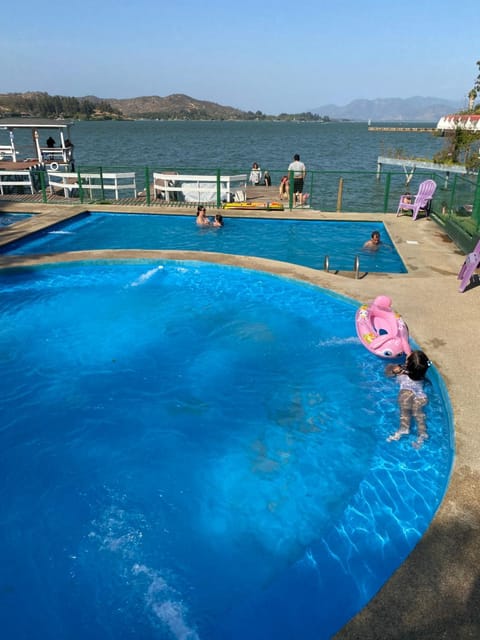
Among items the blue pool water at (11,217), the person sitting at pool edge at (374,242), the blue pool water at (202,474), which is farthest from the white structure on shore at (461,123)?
the blue pool water at (11,217)

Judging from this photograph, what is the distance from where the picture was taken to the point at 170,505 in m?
5.82

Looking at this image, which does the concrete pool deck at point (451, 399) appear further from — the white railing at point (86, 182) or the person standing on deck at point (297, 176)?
the person standing on deck at point (297, 176)

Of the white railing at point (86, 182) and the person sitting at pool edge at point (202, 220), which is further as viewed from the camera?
the white railing at point (86, 182)

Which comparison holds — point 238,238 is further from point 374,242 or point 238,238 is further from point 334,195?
point 334,195

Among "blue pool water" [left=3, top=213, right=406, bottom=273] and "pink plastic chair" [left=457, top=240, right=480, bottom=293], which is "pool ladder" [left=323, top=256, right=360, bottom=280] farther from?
"pink plastic chair" [left=457, top=240, right=480, bottom=293]

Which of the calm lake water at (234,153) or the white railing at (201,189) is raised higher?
the white railing at (201,189)

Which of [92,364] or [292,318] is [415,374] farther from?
[92,364]

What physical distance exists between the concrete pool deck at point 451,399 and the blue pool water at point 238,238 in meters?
0.77

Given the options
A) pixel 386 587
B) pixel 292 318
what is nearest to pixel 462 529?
pixel 386 587

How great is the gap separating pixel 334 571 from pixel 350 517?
78cm

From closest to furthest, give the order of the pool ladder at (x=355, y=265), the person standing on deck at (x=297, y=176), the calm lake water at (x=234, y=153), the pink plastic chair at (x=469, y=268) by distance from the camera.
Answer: the pink plastic chair at (x=469, y=268)
the pool ladder at (x=355, y=265)
the person standing on deck at (x=297, y=176)
the calm lake water at (x=234, y=153)

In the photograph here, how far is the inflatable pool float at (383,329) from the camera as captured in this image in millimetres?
7828

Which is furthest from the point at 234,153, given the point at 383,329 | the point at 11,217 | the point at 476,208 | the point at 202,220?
the point at 383,329

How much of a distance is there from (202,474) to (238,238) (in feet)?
38.1
